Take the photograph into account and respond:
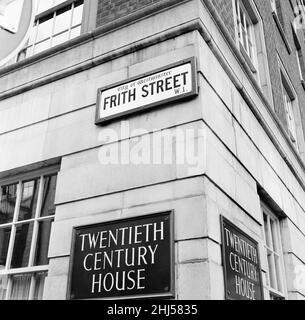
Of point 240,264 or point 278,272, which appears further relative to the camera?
point 278,272

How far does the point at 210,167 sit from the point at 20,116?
10.3 feet

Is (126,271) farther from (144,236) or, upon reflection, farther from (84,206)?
(84,206)

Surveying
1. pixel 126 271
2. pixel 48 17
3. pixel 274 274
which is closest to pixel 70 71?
pixel 48 17

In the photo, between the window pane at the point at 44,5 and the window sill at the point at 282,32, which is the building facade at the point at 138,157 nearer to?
the window pane at the point at 44,5

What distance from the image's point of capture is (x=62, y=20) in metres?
7.11

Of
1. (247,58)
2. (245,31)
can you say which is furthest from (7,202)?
(245,31)

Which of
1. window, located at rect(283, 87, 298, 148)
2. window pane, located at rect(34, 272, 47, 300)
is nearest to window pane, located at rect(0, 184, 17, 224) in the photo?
window pane, located at rect(34, 272, 47, 300)

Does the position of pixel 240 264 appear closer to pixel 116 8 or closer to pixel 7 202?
pixel 7 202

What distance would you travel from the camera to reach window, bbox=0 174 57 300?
4992mm

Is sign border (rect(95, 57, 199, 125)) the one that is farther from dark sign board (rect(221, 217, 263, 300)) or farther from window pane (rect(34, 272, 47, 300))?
window pane (rect(34, 272, 47, 300))

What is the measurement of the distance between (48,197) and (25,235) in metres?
0.57

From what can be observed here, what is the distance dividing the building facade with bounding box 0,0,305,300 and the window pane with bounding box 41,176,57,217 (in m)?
0.02

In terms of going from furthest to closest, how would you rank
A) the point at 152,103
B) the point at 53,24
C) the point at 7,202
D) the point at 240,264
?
the point at 53,24
the point at 7,202
the point at 152,103
the point at 240,264

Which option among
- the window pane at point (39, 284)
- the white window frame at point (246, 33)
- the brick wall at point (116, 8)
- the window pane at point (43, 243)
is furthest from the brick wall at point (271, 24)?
the window pane at point (39, 284)
